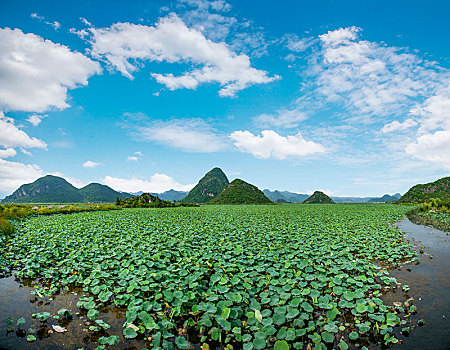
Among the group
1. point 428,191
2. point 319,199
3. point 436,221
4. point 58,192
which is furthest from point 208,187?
point 436,221

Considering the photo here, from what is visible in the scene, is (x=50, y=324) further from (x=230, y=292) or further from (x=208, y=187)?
(x=208, y=187)

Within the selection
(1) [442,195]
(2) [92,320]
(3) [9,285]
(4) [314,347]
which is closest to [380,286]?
(4) [314,347]

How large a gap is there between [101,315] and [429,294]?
6.24 metres

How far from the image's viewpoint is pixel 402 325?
3.55 m

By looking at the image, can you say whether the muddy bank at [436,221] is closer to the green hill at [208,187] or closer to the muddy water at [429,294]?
the muddy water at [429,294]

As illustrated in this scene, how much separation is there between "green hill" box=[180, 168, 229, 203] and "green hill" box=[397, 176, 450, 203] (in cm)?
7599

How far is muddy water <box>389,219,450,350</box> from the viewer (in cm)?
322

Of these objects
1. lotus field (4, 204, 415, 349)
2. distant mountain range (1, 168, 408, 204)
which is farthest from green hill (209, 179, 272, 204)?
lotus field (4, 204, 415, 349)

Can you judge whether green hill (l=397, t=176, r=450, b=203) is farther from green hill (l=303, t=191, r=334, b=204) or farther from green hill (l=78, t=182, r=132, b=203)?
green hill (l=78, t=182, r=132, b=203)

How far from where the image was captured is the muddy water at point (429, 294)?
3.22m

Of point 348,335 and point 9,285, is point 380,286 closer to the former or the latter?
point 348,335

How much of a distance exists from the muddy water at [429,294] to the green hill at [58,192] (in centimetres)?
12503

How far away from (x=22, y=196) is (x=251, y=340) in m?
171

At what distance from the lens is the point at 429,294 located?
4.68 m
